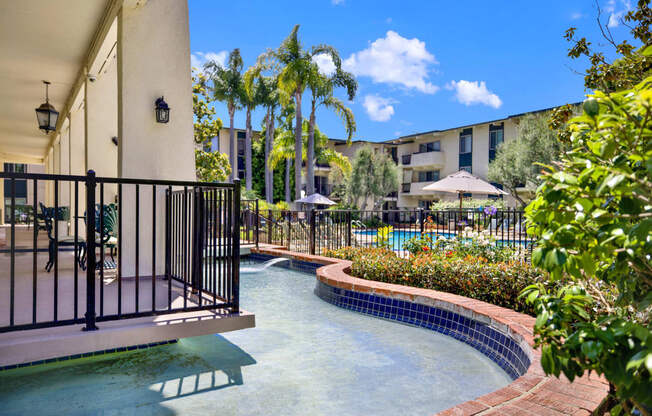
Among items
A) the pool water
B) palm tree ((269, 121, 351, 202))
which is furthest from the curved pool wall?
palm tree ((269, 121, 351, 202))

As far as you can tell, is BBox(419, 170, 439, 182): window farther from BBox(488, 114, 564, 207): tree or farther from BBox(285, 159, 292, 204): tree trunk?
BBox(285, 159, 292, 204): tree trunk

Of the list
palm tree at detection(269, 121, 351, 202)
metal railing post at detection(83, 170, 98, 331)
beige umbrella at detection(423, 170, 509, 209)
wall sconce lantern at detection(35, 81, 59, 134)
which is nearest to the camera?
metal railing post at detection(83, 170, 98, 331)

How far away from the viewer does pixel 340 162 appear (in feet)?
88.7

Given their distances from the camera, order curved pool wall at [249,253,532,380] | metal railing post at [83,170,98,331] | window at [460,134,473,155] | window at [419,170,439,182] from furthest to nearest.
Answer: window at [419,170,439,182], window at [460,134,473,155], curved pool wall at [249,253,532,380], metal railing post at [83,170,98,331]

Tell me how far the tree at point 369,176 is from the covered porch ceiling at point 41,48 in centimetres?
2079

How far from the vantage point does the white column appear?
15.5 ft

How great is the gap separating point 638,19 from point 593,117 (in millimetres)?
5136

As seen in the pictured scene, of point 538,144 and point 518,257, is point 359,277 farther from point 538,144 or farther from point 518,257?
point 538,144

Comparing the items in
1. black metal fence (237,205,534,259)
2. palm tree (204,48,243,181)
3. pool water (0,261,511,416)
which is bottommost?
pool water (0,261,511,416)

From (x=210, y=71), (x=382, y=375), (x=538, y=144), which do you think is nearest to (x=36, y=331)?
(x=382, y=375)

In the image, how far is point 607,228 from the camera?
1.29 metres

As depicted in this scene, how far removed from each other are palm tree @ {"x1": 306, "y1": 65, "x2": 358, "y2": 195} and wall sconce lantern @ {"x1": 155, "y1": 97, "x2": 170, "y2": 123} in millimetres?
15966

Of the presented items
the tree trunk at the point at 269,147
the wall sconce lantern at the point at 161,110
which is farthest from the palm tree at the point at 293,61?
the wall sconce lantern at the point at 161,110

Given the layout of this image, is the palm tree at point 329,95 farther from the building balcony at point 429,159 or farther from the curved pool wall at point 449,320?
the curved pool wall at point 449,320
